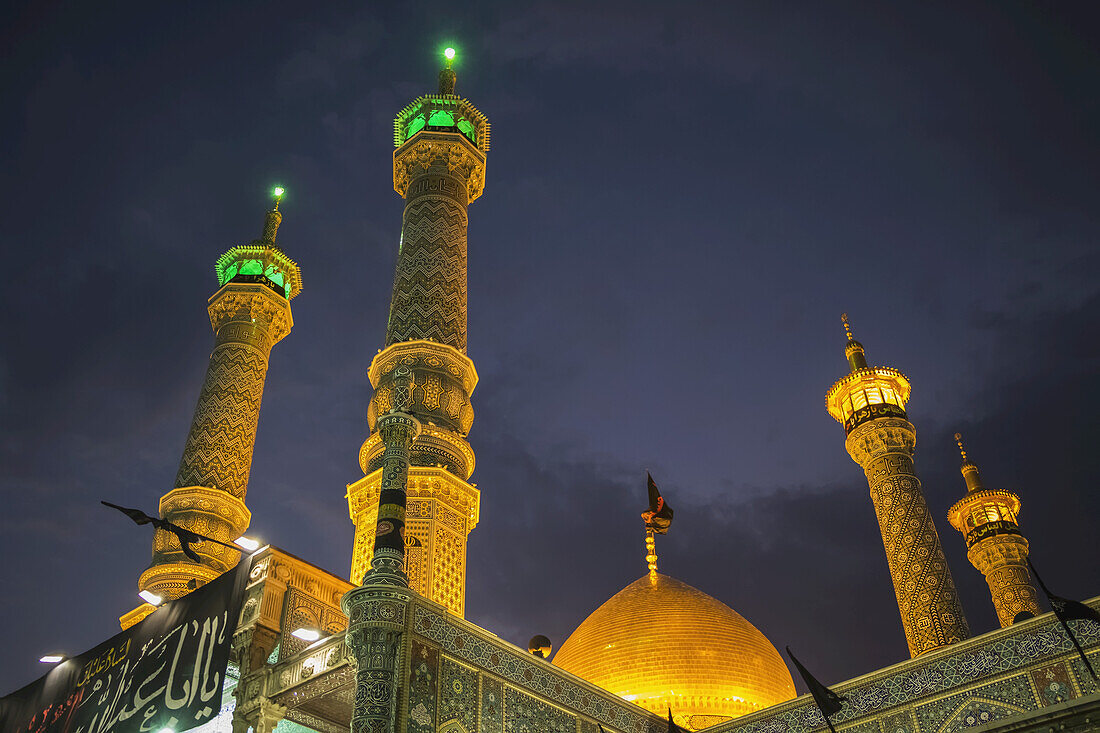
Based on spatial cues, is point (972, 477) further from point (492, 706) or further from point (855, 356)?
point (492, 706)

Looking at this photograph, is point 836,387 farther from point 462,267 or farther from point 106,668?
point 106,668

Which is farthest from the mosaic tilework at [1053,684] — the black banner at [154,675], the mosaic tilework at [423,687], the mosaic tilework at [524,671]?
the black banner at [154,675]

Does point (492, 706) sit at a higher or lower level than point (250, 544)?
lower

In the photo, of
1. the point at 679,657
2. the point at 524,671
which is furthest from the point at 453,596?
the point at 679,657

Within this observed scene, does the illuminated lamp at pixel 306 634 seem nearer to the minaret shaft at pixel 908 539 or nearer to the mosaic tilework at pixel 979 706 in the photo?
the mosaic tilework at pixel 979 706

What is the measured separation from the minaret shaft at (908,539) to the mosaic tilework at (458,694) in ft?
23.9

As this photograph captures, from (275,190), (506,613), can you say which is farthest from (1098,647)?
(506,613)

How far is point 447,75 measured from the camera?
18.5 m

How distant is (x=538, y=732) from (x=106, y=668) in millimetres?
5122

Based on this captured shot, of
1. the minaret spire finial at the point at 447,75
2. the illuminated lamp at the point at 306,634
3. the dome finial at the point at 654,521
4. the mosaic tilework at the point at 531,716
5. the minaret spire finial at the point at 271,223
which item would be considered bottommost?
the mosaic tilework at the point at 531,716

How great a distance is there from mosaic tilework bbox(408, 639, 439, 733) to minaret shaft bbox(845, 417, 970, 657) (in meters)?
7.82

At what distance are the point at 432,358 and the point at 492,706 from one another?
6231mm

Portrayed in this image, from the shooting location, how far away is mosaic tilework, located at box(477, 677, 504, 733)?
8.38 m

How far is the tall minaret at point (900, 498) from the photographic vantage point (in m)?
13.1
